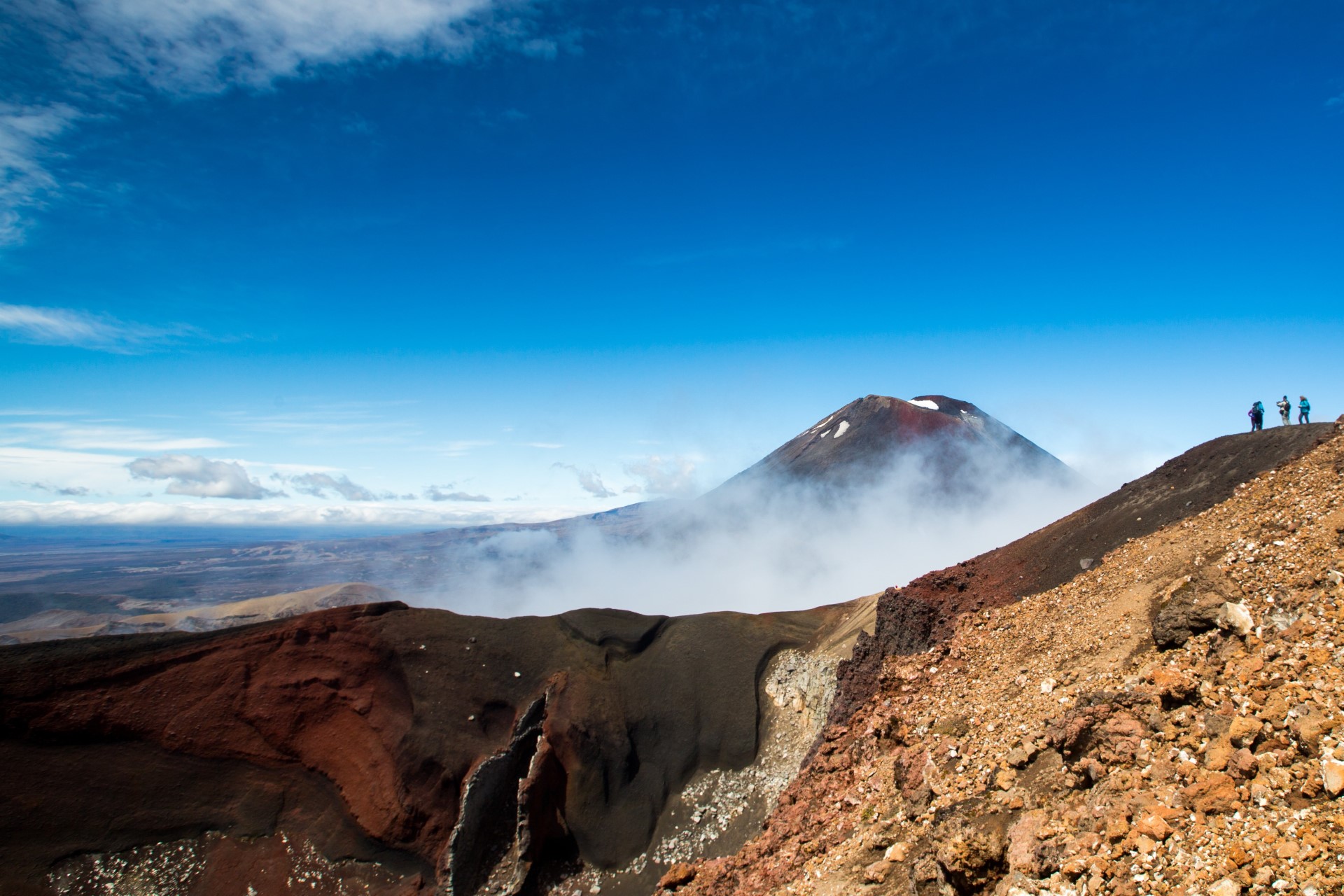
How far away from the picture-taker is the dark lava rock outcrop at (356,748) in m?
20.8

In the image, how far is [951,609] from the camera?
18953 millimetres

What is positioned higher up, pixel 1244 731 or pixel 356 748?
pixel 1244 731

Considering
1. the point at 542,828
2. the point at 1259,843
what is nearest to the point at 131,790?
the point at 542,828

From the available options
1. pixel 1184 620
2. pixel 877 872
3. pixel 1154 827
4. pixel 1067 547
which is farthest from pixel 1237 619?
pixel 1067 547

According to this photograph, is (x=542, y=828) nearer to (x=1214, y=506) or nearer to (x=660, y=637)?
(x=660, y=637)

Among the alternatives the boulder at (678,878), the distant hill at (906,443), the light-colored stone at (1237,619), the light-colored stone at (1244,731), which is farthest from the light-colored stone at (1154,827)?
the distant hill at (906,443)

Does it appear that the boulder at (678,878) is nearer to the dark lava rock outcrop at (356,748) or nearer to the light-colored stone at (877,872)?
the dark lava rock outcrop at (356,748)

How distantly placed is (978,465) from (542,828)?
248 feet

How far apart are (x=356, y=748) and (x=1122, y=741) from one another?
23.9 m

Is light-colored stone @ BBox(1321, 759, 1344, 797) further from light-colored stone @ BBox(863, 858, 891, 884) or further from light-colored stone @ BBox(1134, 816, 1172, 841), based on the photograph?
light-colored stone @ BBox(863, 858, 891, 884)

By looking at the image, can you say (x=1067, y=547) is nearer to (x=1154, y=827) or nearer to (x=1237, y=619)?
(x=1237, y=619)

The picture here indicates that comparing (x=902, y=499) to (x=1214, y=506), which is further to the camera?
(x=902, y=499)

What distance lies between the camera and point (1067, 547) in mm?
19047

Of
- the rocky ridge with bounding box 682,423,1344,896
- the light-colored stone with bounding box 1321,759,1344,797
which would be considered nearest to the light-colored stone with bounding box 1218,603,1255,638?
the rocky ridge with bounding box 682,423,1344,896
